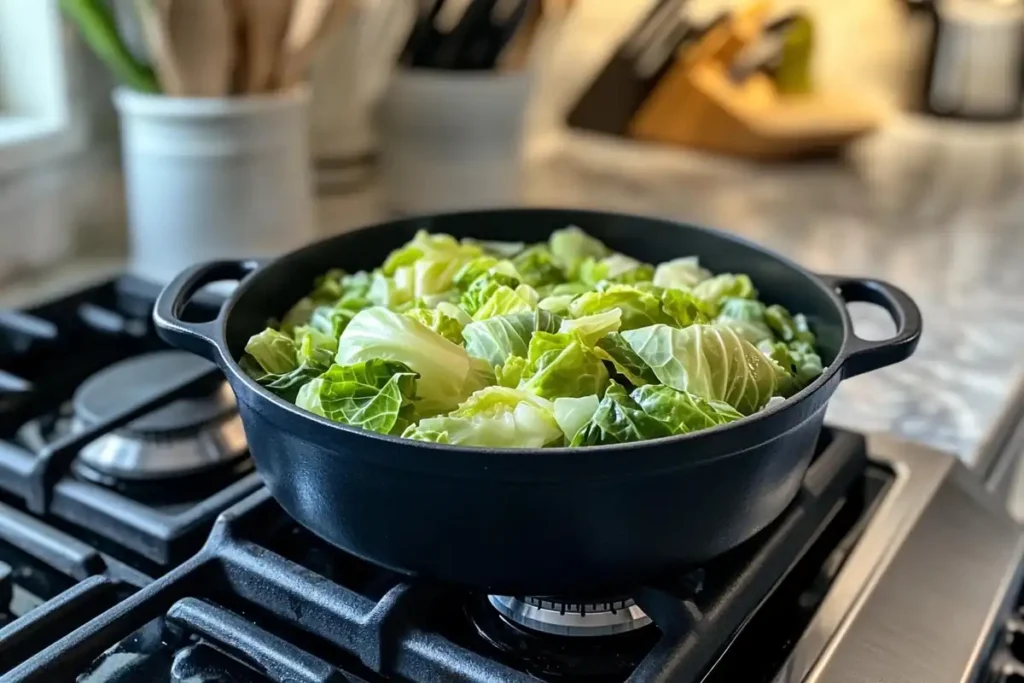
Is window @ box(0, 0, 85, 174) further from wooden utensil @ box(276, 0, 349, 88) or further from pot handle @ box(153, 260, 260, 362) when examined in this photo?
pot handle @ box(153, 260, 260, 362)

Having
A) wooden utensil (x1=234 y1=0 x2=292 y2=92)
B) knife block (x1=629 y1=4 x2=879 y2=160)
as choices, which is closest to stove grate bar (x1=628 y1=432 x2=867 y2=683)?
wooden utensil (x1=234 y1=0 x2=292 y2=92)

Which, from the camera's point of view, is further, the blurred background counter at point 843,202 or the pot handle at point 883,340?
the blurred background counter at point 843,202

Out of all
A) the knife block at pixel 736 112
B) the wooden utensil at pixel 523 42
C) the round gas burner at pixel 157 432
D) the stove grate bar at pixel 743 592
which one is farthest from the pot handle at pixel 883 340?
the knife block at pixel 736 112

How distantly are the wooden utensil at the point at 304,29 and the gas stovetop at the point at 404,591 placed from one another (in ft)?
1.27

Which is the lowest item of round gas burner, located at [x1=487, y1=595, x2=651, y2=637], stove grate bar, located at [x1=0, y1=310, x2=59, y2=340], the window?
stove grate bar, located at [x1=0, y1=310, x2=59, y2=340]

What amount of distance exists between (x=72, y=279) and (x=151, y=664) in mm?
665

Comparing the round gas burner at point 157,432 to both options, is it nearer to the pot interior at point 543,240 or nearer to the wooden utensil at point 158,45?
the pot interior at point 543,240

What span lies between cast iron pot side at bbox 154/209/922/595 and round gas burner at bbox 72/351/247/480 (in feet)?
0.53

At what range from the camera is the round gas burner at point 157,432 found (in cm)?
74

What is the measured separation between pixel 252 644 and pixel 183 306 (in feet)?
0.77

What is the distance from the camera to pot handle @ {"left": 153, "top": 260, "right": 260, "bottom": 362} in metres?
0.60

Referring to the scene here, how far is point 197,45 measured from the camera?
0.97 metres

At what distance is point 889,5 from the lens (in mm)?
1976

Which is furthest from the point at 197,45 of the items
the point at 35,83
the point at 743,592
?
the point at 743,592
